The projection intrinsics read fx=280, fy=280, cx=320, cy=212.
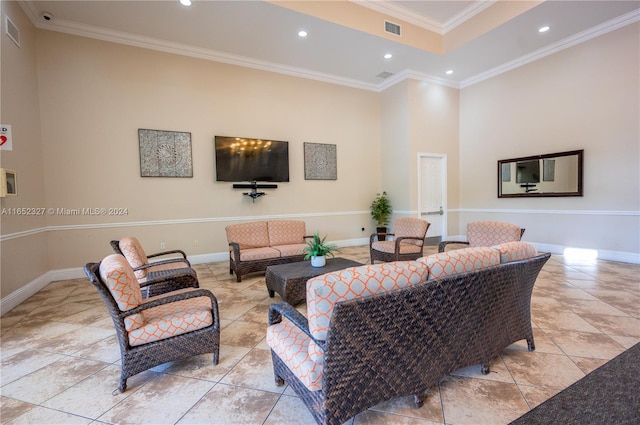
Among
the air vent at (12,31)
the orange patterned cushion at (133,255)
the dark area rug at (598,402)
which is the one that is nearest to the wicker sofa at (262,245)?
the orange patterned cushion at (133,255)

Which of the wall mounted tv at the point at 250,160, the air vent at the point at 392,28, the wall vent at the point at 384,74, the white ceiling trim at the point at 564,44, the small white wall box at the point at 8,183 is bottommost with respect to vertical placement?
the small white wall box at the point at 8,183

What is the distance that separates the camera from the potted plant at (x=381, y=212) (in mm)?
6892

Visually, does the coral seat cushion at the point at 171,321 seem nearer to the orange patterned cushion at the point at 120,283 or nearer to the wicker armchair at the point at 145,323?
the wicker armchair at the point at 145,323

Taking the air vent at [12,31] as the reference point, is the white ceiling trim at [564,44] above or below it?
above

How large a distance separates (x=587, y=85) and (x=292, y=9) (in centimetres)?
536

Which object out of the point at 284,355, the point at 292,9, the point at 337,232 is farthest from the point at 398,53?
the point at 284,355

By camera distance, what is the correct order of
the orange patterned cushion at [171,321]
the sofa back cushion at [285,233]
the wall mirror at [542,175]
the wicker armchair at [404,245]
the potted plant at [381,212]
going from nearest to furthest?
the orange patterned cushion at [171,321]
the wicker armchair at [404,245]
the sofa back cushion at [285,233]
the wall mirror at [542,175]
the potted plant at [381,212]

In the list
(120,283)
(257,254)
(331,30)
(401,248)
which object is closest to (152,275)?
(120,283)

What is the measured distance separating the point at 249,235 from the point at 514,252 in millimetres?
3925

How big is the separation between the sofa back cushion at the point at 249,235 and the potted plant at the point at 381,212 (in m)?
3.03

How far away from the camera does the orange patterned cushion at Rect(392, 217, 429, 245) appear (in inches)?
183

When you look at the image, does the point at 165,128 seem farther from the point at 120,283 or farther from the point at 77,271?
the point at 120,283

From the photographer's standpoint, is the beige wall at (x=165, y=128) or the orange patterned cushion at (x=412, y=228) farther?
the orange patterned cushion at (x=412, y=228)

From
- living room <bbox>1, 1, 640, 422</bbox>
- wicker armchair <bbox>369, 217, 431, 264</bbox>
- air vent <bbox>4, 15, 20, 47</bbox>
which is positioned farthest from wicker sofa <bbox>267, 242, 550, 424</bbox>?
air vent <bbox>4, 15, 20, 47</bbox>
